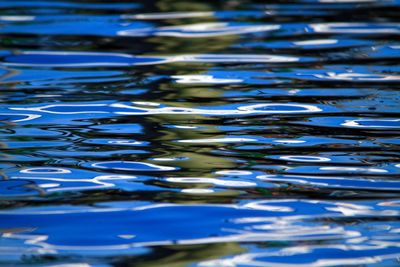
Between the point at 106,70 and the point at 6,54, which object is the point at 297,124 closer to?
the point at 106,70

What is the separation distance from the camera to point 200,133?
276 centimetres

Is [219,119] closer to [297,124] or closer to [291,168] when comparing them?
[297,124]

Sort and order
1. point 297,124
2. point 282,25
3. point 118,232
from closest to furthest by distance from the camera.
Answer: point 118,232, point 297,124, point 282,25

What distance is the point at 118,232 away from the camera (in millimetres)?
2029

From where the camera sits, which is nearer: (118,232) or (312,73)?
(118,232)

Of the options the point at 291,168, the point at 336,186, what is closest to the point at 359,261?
the point at 336,186

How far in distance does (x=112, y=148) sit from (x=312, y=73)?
114 centimetres

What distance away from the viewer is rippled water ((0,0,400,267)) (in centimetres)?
199

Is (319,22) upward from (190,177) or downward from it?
upward

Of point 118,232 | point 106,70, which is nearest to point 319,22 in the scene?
point 106,70

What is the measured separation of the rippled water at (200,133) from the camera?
1.99m

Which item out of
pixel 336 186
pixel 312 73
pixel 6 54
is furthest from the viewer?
pixel 6 54

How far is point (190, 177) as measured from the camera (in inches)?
93.0

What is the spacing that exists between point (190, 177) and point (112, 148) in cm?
36
